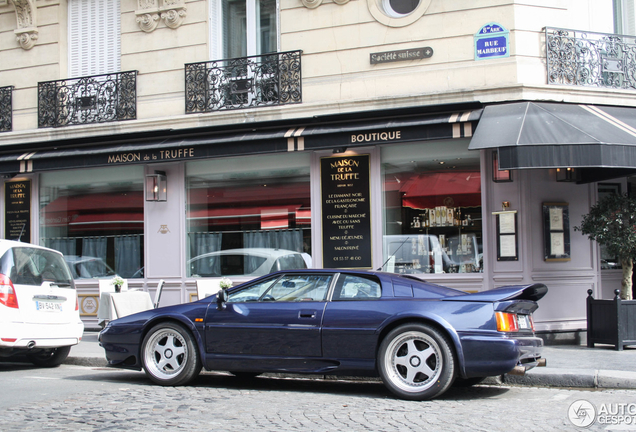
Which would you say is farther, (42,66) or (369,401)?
(42,66)

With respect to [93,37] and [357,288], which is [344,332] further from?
[93,37]

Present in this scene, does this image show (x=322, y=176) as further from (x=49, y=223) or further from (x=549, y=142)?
(x=49, y=223)

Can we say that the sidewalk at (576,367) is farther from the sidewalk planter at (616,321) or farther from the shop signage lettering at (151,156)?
the shop signage lettering at (151,156)

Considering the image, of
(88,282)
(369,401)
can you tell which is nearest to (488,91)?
(369,401)

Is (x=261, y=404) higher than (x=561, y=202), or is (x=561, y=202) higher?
(x=561, y=202)

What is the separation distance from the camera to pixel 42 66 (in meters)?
14.0

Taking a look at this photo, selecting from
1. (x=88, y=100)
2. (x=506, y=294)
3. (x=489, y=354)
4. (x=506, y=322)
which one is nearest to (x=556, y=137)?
(x=506, y=294)

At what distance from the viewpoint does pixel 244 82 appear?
12.3 meters

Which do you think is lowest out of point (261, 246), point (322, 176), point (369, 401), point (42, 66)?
point (369, 401)

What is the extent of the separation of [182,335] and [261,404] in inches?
56.5

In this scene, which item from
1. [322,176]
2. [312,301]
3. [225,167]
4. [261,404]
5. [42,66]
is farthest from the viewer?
[42,66]

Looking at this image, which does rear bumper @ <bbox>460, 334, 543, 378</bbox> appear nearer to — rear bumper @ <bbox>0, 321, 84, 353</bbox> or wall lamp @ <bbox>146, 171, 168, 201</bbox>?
rear bumper @ <bbox>0, 321, 84, 353</bbox>

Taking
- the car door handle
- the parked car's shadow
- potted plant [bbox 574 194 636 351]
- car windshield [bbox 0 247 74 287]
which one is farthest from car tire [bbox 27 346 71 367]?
potted plant [bbox 574 194 636 351]

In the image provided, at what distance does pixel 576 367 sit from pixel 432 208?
13.7ft
